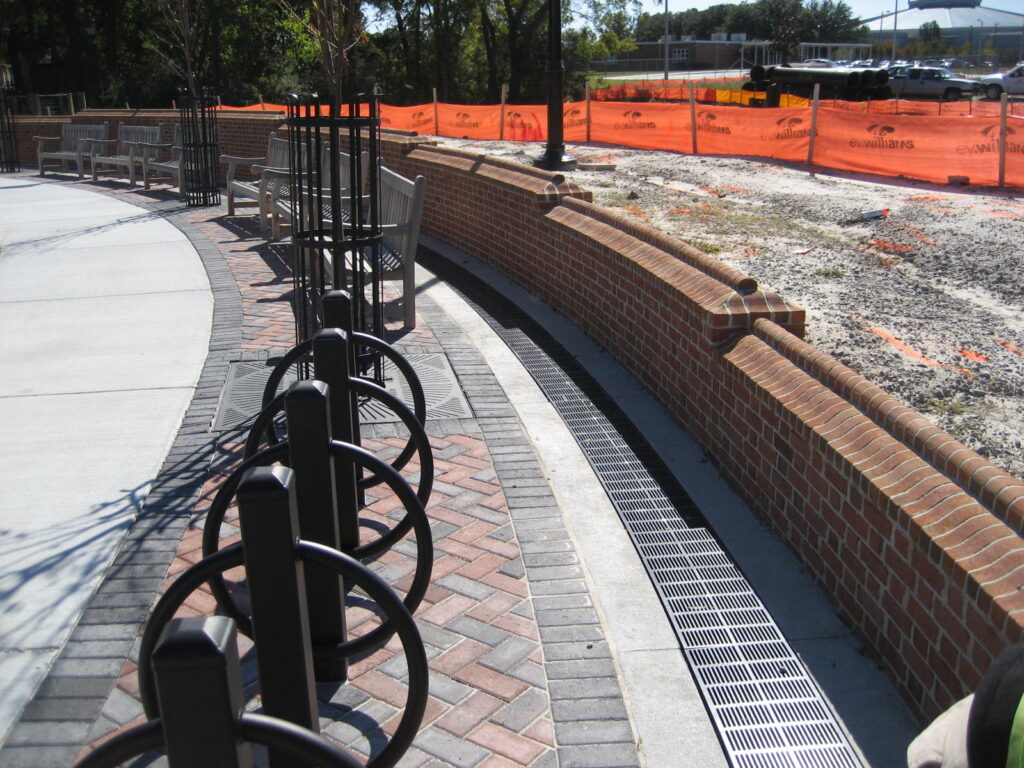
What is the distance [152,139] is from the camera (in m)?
16.0

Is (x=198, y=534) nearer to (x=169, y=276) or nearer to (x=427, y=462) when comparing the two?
(x=427, y=462)

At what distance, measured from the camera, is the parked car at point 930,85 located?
41.0 m

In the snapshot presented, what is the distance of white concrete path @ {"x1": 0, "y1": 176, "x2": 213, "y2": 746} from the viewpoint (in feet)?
12.3

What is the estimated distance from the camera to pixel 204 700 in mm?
1638

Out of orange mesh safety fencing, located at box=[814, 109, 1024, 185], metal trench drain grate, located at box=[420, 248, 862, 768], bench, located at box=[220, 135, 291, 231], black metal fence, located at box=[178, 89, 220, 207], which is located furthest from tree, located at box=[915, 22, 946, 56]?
metal trench drain grate, located at box=[420, 248, 862, 768]

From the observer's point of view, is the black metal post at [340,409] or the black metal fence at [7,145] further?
the black metal fence at [7,145]

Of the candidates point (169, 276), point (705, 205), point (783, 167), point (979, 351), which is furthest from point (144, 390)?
point (783, 167)

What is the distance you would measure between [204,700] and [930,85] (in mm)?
45561

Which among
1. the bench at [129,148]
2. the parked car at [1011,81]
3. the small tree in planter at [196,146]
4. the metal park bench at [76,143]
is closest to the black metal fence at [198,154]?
the small tree in planter at [196,146]

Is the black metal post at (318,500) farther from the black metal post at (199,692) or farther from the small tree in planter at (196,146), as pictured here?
the small tree in planter at (196,146)

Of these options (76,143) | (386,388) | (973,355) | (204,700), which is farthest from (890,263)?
(76,143)

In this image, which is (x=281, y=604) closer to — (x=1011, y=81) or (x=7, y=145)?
(x=7, y=145)

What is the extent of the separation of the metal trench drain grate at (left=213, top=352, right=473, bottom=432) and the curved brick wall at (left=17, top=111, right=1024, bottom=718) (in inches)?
46.9

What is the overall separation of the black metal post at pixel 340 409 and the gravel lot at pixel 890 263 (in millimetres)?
3082
